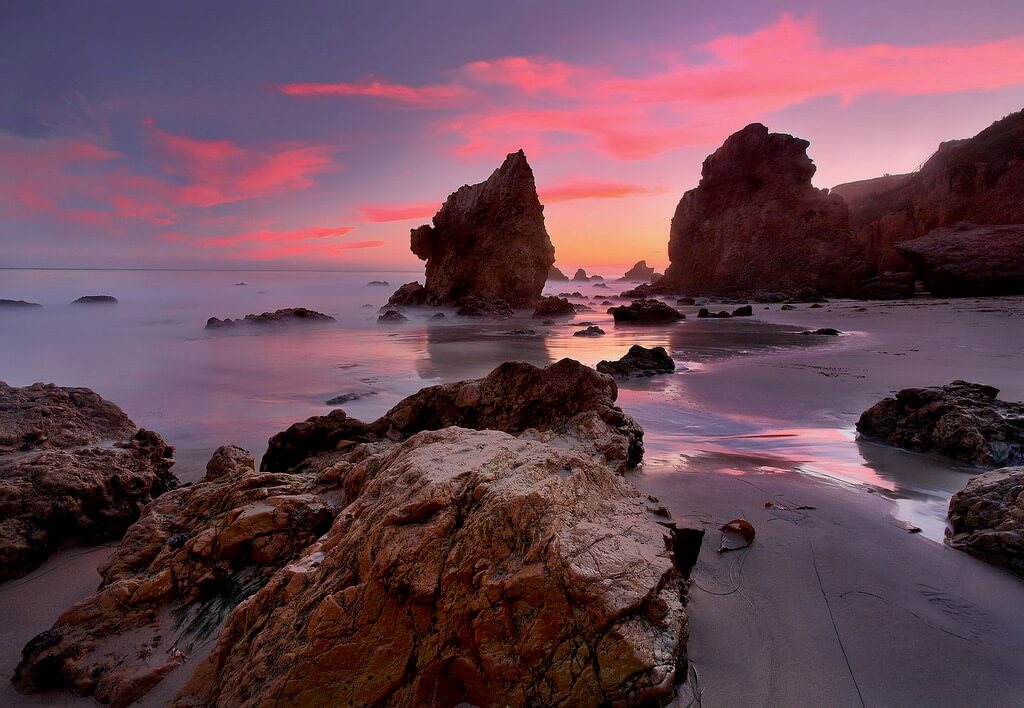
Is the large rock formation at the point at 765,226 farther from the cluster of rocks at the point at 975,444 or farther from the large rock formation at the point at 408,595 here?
the large rock formation at the point at 408,595

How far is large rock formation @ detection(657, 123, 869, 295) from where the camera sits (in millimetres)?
26656

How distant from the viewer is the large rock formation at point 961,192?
24.5 meters

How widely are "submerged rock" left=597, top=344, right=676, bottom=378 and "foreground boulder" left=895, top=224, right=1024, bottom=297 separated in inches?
774

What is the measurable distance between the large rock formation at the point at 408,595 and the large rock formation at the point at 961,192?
31.9 meters

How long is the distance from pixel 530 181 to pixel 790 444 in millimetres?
19438

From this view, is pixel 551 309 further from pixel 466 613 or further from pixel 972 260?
pixel 466 613

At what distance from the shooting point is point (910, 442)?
3613mm

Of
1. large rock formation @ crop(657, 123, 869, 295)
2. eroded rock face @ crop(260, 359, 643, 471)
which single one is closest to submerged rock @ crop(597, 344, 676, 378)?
eroded rock face @ crop(260, 359, 643, 471)

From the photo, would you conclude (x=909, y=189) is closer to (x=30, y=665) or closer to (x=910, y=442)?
(x=910, y=442)

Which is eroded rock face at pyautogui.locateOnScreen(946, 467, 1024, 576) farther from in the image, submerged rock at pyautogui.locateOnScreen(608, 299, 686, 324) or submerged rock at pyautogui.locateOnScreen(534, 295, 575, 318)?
submerged rock at pyautogui.locateOnScreen(534, 295, 575, 318)

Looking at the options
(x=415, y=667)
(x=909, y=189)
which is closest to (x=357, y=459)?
(x=415, y=667)

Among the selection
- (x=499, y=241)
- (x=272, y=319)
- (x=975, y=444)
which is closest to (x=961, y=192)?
(x=499, y=241)

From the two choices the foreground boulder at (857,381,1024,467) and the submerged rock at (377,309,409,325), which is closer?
the foreground boulder at (857,381,1024,467)

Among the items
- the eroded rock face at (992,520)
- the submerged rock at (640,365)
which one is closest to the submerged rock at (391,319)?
the submerged rock at (640,365)
